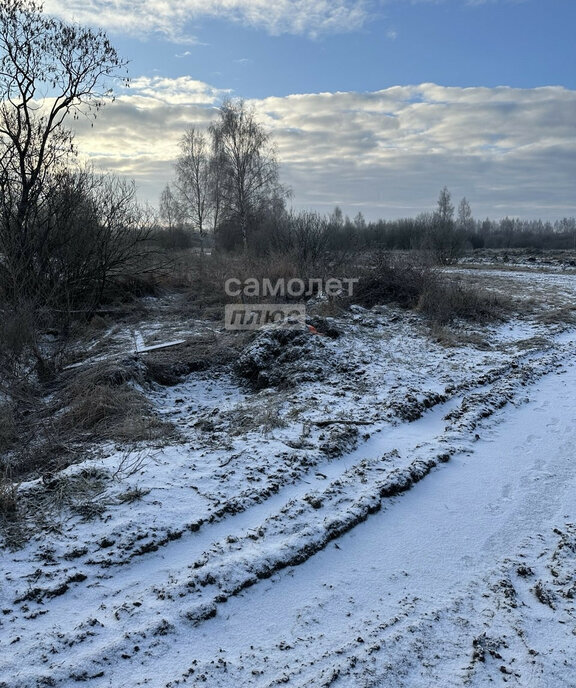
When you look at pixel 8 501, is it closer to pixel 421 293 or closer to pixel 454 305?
pixel 454 305

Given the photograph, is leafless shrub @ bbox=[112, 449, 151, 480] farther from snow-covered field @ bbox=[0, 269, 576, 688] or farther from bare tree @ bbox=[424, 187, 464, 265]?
bare tree @ bbox=[424, 187, 464, 265]

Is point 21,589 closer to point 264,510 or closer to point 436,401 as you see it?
point 264,510

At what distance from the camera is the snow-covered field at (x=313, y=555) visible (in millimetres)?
2176

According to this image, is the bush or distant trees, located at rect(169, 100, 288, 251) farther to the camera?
distant trees, located at rect(169, 100, 288, 251)

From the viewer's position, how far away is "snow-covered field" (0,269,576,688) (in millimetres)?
2176

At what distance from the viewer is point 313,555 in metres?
2.93

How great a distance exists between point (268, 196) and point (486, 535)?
2772cm

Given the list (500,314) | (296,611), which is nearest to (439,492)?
(296,611)

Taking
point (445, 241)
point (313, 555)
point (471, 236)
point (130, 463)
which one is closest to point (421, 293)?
point (130, 463)

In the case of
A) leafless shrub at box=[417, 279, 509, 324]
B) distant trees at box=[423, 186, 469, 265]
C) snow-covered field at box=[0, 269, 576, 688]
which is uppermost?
distant trees at box=[423, 186, 469, 265]

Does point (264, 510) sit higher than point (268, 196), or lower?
lower

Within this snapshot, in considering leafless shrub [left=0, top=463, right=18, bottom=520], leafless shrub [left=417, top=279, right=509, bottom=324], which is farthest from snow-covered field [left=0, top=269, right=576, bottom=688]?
leafless shrub [left=417, top=279, right=509, bottom=324]

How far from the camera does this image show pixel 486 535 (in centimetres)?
316

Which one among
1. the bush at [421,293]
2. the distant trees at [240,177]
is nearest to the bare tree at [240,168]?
the distant trees at [240,177]
